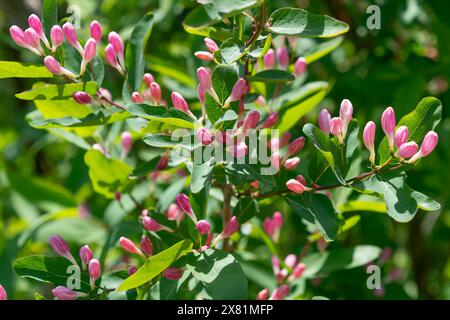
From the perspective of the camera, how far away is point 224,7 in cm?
93

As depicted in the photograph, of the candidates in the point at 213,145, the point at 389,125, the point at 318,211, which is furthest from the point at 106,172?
the point at 389,125

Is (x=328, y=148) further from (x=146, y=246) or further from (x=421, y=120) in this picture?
(x=146, y=246)

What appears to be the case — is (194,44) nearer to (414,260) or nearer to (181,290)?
(181,290)

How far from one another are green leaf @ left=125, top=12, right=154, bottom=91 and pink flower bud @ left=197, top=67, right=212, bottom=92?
183 millimetres

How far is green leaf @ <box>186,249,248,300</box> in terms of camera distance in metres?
1.07

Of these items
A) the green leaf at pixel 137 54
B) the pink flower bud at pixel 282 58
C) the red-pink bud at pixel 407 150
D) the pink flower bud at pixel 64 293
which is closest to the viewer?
the red-pink bud at pixel 407 150

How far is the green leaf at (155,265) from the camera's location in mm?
1036

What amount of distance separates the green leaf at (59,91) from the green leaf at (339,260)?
627 mm

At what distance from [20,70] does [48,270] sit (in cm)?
34

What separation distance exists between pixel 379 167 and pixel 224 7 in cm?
36

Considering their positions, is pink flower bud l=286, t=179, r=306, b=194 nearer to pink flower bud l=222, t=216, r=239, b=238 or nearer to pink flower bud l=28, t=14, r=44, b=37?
pink flower bud l=222, t=216, r=239, b=238

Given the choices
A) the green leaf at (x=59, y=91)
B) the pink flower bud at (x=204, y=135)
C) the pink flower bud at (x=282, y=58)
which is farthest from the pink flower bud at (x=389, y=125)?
the green leaf at (x=59, y=91)

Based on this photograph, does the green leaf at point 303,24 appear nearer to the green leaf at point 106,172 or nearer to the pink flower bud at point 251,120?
the pink flower bud at point 251,120

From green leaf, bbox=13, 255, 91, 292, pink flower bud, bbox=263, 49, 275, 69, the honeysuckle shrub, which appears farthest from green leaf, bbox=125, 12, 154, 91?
green leaf, bbox=13, 255, 91, 292
